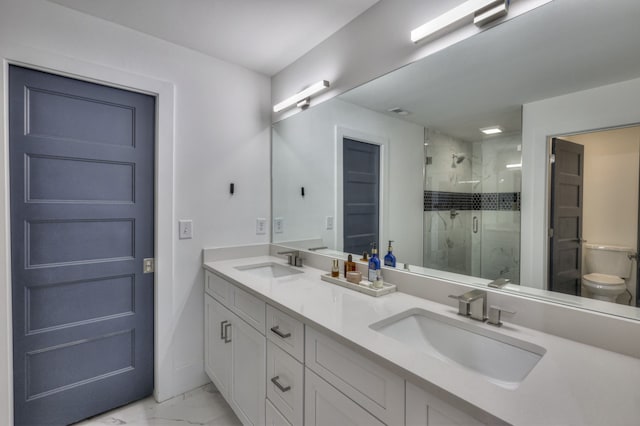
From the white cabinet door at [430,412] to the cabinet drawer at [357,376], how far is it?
27 mm

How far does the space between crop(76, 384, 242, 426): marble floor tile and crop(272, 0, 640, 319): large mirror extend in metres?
1.28

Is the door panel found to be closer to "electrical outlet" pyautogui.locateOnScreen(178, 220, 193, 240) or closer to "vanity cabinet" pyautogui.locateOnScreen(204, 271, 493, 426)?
"vanity cabinet" pyautogui.locateOnScreen(204, 271, 493, 426)

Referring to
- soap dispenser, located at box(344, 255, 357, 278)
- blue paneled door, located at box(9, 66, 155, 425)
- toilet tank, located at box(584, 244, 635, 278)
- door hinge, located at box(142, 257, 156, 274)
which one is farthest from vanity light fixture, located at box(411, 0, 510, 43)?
door hinge, located at box(142, 257, 156, 274)

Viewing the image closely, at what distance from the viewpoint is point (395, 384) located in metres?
0.81

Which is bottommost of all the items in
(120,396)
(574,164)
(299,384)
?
(120,396)

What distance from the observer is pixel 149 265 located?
6.25 feet

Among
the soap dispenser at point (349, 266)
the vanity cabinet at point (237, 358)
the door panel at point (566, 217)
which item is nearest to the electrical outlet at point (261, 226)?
the vanity cabinet at point (237, 358)

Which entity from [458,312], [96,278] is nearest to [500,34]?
[458,312]

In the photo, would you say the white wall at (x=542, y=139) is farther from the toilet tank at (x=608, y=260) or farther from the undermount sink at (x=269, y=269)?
the undermount sink at (x=269, y=269)

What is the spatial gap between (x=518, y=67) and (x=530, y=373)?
1038 mm

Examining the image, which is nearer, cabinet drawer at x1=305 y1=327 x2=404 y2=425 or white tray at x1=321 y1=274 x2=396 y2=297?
cabinet drawer at x1=305 y1=327 x2=404 y2=425

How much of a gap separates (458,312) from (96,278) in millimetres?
1916

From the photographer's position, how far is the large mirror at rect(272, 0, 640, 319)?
3.05ft

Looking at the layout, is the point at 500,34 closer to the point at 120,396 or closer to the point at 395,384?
the point at 395,384
